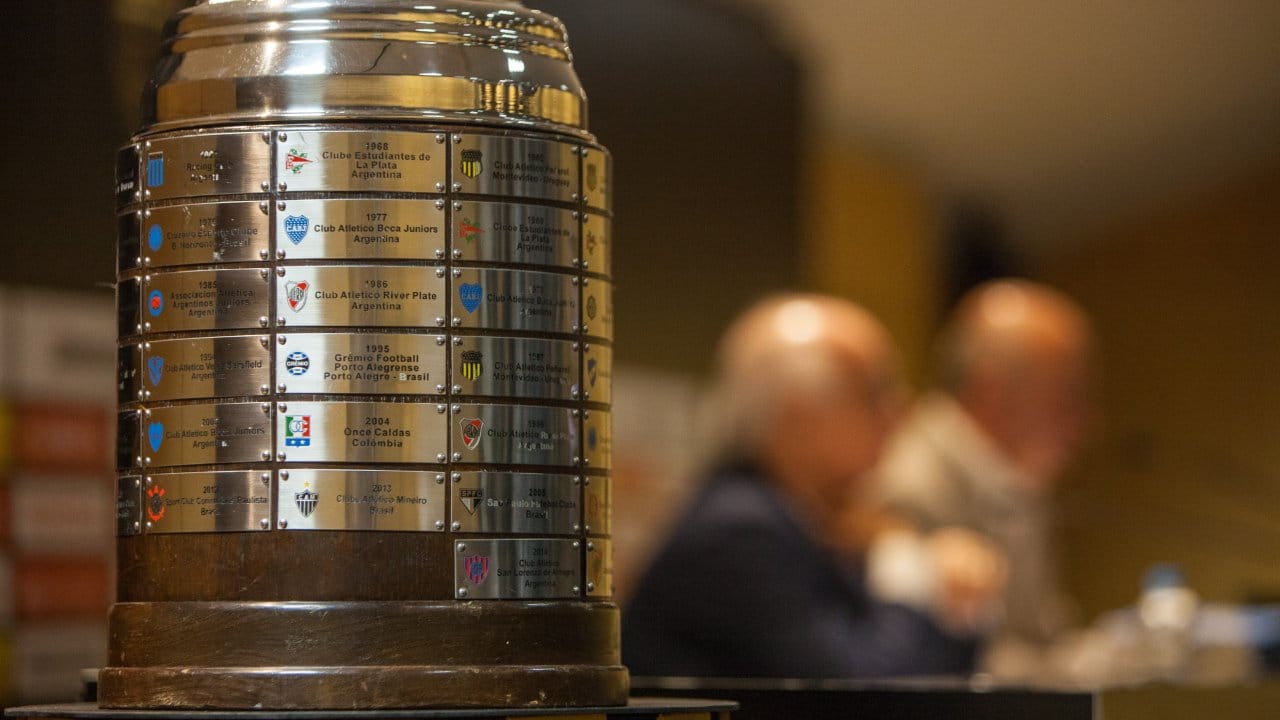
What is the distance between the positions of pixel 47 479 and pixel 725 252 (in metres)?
2.79

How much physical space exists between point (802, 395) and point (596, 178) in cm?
258

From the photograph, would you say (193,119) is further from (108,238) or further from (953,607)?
(953,607)

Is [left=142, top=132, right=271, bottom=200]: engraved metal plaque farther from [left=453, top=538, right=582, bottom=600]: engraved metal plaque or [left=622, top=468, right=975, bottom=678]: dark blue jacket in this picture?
[left=622, top=468, right=975, bottom=678]: dark blue jacket

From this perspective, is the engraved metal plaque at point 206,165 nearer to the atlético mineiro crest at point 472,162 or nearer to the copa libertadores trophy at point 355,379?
the copa libertadores trophy at point 355,379

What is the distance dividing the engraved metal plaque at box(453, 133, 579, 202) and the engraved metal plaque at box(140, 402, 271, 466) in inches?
7.8

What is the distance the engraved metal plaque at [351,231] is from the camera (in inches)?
46.8

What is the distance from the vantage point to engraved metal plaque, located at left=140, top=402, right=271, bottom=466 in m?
1.19

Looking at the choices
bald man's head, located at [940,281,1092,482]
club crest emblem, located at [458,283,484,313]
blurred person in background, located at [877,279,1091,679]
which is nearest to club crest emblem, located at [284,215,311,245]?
club crest emblem, located at [458,283,484,313]

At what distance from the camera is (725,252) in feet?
17.8

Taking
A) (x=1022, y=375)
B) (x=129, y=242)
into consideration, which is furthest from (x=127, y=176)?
(x=1022, y=375)

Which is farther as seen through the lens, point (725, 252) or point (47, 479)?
point (725, 252)

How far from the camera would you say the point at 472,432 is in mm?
1204

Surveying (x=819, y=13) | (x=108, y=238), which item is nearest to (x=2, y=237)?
(x=108, y=238)

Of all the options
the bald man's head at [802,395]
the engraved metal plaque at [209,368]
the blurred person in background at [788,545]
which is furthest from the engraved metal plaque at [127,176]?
the bald man's head at [802,395]
